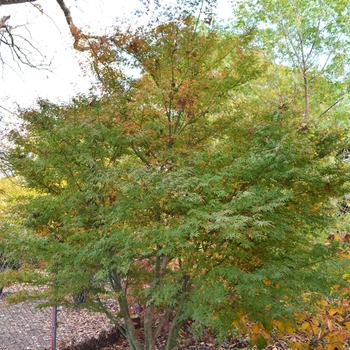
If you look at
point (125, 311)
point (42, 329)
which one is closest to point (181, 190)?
point (125, 311)

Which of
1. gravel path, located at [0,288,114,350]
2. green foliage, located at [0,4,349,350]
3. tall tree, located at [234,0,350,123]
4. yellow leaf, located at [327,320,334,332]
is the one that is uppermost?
tall tree, located at [234,0,350,123]

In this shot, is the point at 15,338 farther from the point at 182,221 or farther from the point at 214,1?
the point at 214,1

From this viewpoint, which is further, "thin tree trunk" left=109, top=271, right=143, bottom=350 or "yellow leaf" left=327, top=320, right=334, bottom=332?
"yellow leaf" left=327, top=320, right=334, bottom=332

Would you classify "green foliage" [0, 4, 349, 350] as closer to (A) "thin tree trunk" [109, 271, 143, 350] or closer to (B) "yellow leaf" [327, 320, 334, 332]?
(A) "thin tree trunk" [109, 271, 143, 350]

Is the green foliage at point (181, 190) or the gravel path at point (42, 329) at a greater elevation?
→ the green foliage at point (181, 190)

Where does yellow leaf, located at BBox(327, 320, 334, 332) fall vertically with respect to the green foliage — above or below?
below

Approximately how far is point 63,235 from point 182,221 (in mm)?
1422

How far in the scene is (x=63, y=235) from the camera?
398 centimetres

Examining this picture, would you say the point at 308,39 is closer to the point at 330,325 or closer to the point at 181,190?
the point at 330,325

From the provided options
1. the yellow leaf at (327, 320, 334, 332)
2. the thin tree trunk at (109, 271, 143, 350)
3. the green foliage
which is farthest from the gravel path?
the yellow leaf at (327, 320, 334, 332)

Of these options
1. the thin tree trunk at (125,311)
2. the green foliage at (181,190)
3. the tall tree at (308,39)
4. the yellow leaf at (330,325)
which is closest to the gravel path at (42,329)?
the thin tree trunk at (125,311)

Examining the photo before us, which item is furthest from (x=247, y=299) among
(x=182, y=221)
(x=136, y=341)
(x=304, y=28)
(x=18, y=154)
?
(x=304, y=28)

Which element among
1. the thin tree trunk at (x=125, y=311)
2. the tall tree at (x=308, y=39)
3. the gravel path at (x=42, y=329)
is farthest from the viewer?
the tall tree at (x=308, y=39)

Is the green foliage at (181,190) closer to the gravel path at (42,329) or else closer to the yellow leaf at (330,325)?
the yellow leaf at (330,325)
